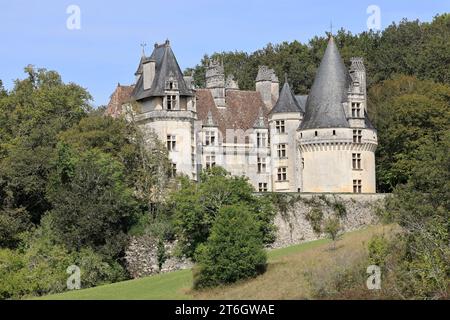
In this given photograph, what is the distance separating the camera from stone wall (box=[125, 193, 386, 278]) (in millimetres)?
63188

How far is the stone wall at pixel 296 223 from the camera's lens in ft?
207

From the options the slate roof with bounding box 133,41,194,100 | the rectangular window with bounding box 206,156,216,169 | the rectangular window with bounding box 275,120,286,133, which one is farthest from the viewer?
the rectangular window with bounding box 275,120,286,133

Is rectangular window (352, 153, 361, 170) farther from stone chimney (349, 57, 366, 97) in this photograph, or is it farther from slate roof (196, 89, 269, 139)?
slate roof (196, 89, 269, 139)

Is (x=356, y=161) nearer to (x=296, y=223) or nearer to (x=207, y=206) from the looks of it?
(x=296, y=223)

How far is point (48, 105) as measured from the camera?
70.8m

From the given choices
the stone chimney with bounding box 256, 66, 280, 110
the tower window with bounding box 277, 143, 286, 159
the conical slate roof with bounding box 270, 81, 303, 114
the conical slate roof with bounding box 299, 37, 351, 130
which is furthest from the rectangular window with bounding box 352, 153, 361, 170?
the stone chimney with bounding box 256, 66, 280, 110

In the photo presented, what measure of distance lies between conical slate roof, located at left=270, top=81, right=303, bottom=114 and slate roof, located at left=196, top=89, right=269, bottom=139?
1.42 m

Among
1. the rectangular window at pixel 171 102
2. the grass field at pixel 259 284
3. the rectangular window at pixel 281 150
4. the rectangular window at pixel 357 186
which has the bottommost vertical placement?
the grass field at pixel 259 284

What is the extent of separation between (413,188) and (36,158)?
799 inches

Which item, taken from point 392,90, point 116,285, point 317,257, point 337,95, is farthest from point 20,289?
point 392,90

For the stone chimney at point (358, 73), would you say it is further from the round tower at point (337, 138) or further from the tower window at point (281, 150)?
the tower window at point (281, 150)

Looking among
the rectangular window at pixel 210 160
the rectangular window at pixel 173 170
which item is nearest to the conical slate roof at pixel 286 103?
the rectangular window at pixel 210 160

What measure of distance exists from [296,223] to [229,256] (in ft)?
51.4

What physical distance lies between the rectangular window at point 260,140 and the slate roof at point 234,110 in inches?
20.7
